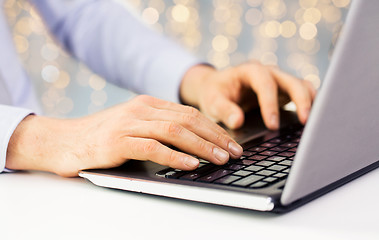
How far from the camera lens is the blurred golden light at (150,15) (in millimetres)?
3000

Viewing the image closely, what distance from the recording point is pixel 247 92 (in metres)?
0.99

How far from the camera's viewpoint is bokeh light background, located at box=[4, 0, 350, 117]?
109 inches

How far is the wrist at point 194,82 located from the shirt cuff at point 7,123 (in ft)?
1.44

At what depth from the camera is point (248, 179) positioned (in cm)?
48

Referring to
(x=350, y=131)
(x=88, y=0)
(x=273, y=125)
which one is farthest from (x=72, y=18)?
(x=350, y=131)

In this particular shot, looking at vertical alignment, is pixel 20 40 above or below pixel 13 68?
below

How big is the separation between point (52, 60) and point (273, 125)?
→ 2.50 meters

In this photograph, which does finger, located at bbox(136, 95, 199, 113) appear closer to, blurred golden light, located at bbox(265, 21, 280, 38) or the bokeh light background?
the bokeh light background

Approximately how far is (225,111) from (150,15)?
2.27m

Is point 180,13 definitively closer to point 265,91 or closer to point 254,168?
point 265,91

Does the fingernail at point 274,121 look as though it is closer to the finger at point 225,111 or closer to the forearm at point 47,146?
the finger at point 225,111

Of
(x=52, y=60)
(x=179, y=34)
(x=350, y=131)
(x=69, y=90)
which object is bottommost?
(x=69, y=90)

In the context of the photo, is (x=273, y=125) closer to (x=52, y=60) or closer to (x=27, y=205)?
(x=27, y=205)

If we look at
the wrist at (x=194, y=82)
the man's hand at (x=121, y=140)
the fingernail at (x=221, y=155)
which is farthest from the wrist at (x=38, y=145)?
the wrist at (x=194, y=82)
